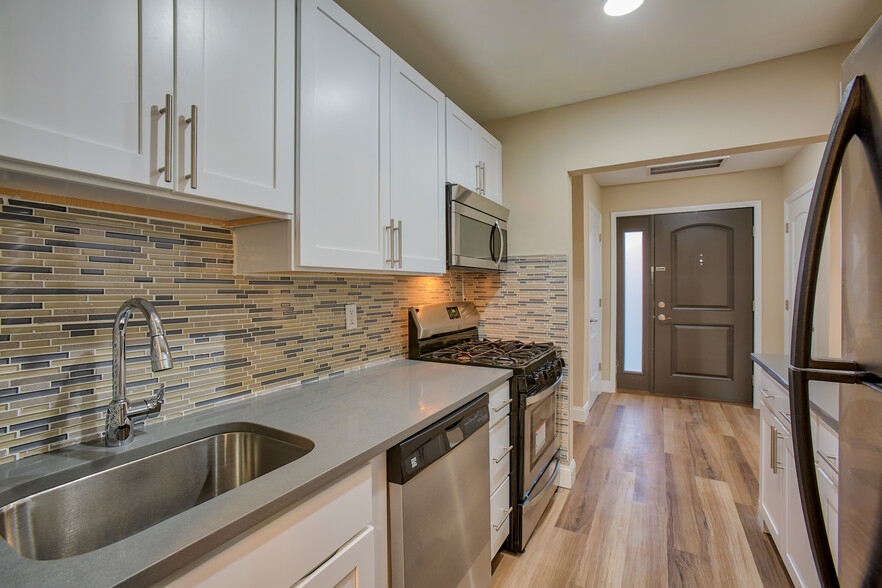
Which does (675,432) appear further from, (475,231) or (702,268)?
Answer: (475,231)

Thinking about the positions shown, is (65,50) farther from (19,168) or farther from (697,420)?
(697,420)

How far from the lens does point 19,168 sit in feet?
2.40

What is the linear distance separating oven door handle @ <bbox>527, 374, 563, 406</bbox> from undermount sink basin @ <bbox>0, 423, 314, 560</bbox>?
47.7 inches

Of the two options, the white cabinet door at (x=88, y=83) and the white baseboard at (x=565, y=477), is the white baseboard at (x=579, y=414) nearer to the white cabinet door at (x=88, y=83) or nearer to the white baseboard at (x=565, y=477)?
the white baseboard at (x=565, y=477)

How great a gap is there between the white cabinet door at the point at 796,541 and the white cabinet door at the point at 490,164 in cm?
194

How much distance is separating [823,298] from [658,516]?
207 cm

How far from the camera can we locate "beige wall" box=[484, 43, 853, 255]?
1.98 m

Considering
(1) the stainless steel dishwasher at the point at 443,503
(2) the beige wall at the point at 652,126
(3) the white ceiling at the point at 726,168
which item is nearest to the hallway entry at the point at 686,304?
(3) the white ceiling at the point at 726,168

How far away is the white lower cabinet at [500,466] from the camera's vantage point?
1.71 metres

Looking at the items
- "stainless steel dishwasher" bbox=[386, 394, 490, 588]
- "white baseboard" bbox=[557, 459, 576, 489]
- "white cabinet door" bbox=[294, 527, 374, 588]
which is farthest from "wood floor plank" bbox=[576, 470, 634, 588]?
"white cabinet door" bbox=[294, 527, 374, 588]

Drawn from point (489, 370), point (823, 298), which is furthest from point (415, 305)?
point (823, 298)

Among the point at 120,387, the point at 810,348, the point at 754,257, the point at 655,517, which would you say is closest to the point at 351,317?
the point at 120,387

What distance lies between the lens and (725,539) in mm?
2006

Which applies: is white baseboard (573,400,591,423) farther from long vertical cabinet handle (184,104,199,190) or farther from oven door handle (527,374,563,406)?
long vertical cabinet handle (184,104,199,190)
